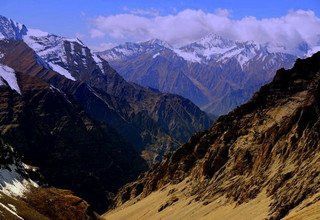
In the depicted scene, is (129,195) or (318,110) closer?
(318,110)

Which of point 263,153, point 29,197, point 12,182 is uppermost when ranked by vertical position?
point 12,182

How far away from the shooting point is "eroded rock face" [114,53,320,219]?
10425cm

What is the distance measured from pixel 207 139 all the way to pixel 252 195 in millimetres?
57734

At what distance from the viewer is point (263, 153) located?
130m

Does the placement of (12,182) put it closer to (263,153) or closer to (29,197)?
(29,197)

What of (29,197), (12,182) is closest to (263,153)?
(29,197)

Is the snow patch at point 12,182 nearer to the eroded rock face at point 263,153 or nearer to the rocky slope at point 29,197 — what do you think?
the rocky slope at point 29,197

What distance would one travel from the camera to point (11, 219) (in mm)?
72188

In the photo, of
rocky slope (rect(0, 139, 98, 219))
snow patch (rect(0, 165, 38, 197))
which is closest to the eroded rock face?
rocky slope (rect(0, 139, 98, 219))

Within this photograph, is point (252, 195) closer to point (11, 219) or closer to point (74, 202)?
point (74, 202)

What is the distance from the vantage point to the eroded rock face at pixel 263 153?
10425 cm

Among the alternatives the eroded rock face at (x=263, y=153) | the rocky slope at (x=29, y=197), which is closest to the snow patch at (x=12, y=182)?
the rocky slope at (x=29, y=197)

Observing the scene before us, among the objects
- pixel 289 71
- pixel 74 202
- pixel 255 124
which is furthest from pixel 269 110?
pixel 74 202

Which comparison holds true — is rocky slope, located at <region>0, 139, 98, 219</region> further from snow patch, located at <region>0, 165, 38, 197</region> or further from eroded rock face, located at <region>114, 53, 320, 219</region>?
eroded rock face, located at <region>114, 53, 320, 219</region>
